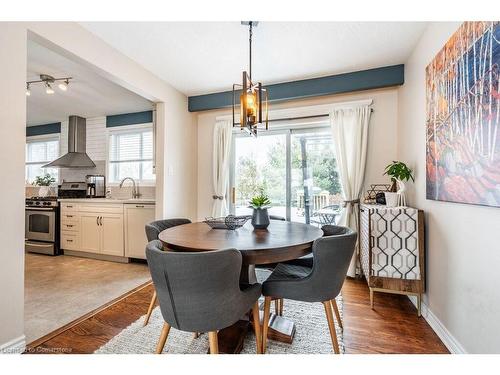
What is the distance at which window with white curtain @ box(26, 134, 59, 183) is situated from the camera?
5.14 m

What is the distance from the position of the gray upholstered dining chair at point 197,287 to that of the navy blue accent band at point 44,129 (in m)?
5.38

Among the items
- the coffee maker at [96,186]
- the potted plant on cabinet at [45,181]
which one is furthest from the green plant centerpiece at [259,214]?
the potted plant on cabinet at [45,181]

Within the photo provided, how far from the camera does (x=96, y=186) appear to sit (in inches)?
172

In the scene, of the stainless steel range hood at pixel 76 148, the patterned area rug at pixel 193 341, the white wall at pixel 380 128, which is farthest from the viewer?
the stainless steel range hood at pixel 76 148

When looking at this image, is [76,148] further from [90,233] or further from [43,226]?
[90,233]

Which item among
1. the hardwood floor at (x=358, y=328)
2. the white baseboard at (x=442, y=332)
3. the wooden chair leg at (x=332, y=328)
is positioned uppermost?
the wooden chair leg at (x=332, y=328)

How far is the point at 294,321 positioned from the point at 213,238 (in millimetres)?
1052

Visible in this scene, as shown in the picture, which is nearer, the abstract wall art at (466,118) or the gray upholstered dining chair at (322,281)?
the abstract wall art at (466,118)

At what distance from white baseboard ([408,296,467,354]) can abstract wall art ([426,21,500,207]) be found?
934 mm

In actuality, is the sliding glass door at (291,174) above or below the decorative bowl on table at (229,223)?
above

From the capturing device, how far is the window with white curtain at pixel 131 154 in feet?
14.1

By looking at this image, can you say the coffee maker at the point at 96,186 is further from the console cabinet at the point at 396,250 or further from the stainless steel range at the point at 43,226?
the console cabinet at the point at 396,250

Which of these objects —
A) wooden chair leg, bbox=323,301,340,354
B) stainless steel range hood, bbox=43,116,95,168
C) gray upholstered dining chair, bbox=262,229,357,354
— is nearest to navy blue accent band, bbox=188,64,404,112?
gray upholstered dining chair, bbox=262,229,357,354

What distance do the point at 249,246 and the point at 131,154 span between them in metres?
3.83
